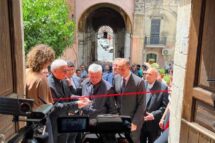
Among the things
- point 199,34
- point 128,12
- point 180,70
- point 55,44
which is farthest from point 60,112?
point 128,12

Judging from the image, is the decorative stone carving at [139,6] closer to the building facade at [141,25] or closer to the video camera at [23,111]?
the building facade at [141,25]

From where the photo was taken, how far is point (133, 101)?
13.5 ft

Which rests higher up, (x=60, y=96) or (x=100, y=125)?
(x=100, y=125)

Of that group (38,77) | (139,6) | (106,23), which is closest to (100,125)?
(38,77)

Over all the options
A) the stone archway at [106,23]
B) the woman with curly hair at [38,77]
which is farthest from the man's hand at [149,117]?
the stone archway at [106,23]

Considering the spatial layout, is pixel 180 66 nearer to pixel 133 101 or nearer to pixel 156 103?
pixel 133 101

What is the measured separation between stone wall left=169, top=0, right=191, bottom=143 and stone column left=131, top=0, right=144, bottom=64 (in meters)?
17.8

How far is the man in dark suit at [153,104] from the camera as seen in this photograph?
4.52 meters

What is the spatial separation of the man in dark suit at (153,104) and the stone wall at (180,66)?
3.13 feet

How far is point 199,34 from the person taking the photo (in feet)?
9.09

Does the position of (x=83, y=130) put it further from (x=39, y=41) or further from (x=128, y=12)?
(x=128, y=12)

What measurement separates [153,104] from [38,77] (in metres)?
2.06

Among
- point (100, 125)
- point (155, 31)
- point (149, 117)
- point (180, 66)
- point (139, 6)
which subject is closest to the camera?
point (100, 125)

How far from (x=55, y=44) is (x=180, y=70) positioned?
9131mm
